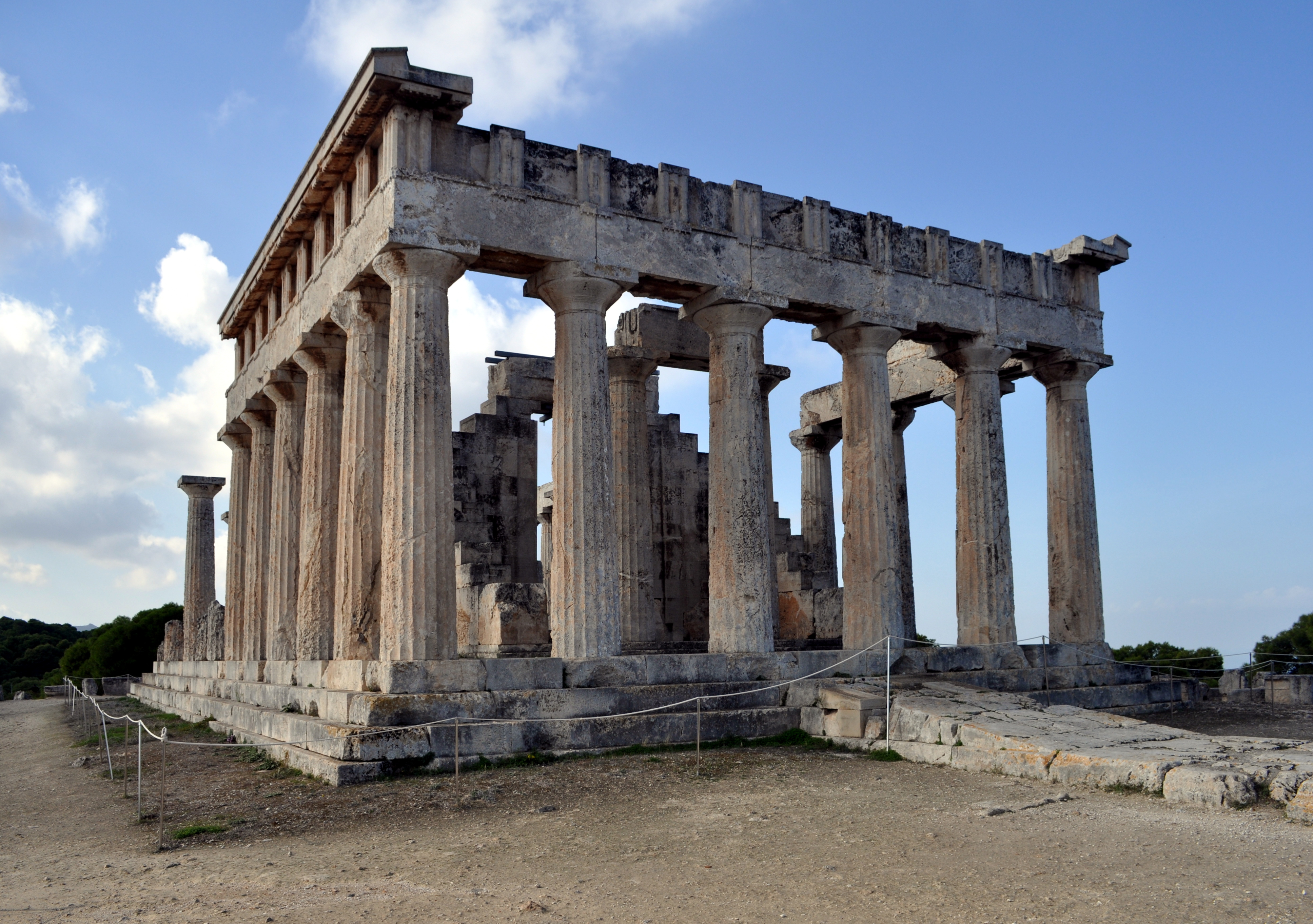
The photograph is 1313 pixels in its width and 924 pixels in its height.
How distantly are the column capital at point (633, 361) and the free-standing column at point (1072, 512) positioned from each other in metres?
7.72

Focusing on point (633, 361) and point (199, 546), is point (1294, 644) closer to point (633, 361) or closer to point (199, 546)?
point (633, 361)

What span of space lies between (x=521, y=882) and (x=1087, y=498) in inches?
663

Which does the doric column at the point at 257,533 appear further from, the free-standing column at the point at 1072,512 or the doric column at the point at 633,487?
the free-standing column at the point at 1072,512

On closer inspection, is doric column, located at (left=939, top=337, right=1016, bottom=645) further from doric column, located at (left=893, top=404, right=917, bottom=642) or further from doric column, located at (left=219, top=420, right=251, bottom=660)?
doric column, located at (left=219, top=420, right=251, bottom=660)

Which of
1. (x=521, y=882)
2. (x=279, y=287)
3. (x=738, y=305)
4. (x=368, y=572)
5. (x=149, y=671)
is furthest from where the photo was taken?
(x=149, y=671)

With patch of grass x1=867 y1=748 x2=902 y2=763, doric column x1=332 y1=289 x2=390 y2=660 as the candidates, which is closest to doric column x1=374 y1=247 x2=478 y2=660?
doric column x1=332 y1=289 x2=390 y2=660

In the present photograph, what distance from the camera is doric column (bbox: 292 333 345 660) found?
18.0 meters

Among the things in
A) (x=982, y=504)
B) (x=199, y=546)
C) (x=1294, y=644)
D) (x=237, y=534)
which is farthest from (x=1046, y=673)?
(x=1294, y=644)

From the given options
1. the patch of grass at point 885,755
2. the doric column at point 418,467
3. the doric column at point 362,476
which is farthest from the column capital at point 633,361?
the patch of grass at point 885,755

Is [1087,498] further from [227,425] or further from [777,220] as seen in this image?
[227,425]

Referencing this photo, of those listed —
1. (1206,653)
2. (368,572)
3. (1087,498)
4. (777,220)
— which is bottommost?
(1206,653)

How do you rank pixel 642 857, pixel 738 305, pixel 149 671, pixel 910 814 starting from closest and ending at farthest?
pixel 642 857 → pixel 910 814 → pixel 738 305 → pixel 149 671

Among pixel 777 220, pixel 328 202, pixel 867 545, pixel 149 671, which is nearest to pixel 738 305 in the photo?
pixel 777 220

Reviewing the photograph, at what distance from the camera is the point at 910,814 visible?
10297mm
